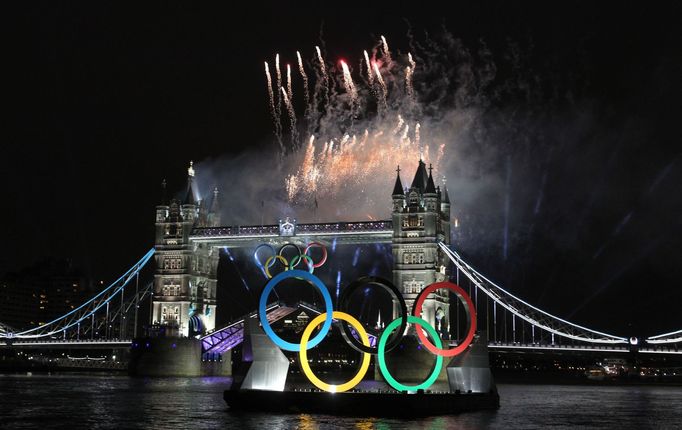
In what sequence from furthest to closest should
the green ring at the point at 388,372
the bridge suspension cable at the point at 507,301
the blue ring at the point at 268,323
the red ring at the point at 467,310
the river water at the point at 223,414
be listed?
the bridge suspension cable at the point at 507,301, the red ring at the point at 467,310, the green ring at the point at 388,372, the blue ring at the point at 268,323, the river water at the point at 223,414

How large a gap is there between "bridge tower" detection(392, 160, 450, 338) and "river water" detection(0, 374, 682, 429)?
69.0 ft

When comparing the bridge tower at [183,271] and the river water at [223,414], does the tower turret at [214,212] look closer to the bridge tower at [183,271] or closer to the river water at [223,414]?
the bridge tower at [183,271]

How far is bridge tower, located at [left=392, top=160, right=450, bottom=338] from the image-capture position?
7750cm

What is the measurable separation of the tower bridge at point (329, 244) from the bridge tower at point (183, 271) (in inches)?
3.5

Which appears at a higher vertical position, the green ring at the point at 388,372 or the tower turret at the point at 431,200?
the tower turret at the point at 431,200

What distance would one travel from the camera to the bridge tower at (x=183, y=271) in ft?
282

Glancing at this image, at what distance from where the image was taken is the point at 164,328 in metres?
81.9

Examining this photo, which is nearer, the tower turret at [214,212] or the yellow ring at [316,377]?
the yellow ring at [316,377]

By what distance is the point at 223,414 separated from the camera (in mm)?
38281

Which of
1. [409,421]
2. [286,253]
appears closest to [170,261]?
[286,253]

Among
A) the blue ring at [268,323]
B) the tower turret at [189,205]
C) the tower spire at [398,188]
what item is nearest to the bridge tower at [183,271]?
the tower turret at [189,205]

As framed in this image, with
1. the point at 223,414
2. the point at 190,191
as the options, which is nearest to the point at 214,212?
the point at 190,191

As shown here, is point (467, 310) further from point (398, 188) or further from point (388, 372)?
point (398, 188)

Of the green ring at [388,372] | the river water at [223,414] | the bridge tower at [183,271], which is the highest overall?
the bridge tower at [183,271]
